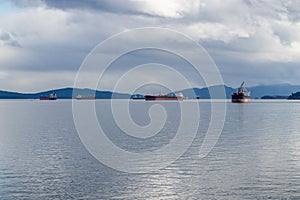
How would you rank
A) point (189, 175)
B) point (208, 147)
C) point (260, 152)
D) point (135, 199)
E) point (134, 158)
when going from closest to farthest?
point (135, 199) < point (189, 175) < point (134, 158) < point (260, 152) < point (208, 147)

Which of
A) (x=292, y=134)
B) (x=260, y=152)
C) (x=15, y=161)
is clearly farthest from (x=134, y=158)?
(x=292, y=134)

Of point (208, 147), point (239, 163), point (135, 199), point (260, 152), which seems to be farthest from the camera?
point (208, 147)

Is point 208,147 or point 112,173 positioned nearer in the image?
point 112,173

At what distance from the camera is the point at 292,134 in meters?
87.3

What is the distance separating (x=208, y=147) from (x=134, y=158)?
14393 millimetres

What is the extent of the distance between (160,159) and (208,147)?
1311cm

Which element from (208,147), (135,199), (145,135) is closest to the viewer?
(135,199)

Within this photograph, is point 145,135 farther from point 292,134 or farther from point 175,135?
point 292,134

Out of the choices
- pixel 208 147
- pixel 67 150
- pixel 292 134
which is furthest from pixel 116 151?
pixel 292 134

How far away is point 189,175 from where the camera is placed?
145ft

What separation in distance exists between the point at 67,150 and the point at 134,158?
11034 mm

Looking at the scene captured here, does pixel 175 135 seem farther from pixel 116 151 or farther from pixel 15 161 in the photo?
pixel 15 161

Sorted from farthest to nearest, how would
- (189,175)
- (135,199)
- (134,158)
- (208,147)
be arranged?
(208,147) < (134,158) < (189,175) < (135,199)

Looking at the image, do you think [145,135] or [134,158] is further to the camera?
[145,135]
